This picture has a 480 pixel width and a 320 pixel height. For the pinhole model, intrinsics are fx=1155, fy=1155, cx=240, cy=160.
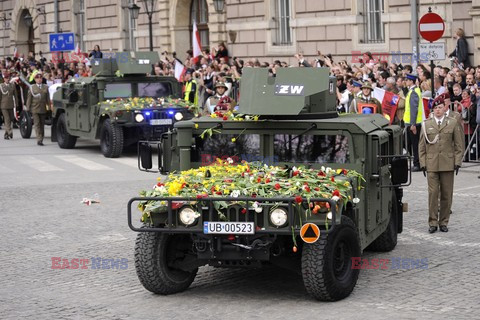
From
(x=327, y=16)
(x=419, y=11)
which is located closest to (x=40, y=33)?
(x=327, y=16)

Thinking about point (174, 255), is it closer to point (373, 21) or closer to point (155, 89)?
point (155, 89)

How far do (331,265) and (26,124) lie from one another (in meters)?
21.5

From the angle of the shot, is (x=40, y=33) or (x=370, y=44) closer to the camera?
(x=370, y=44)

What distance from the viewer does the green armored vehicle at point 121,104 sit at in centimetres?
2394

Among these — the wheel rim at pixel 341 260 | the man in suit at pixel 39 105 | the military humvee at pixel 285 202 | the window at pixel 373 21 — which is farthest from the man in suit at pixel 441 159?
the window at pixel 373 21

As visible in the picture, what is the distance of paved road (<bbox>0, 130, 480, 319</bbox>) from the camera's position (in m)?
9.60

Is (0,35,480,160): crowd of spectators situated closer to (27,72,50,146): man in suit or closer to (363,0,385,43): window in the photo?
(363,0,385,43): window

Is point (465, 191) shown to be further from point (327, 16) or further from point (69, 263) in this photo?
point (327, 16)

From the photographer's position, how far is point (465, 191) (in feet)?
56.3

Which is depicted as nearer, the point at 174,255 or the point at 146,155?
the point at 174,255

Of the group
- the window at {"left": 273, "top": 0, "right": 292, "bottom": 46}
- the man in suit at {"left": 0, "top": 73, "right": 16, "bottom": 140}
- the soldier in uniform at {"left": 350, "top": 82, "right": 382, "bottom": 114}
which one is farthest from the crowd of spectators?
the man in suit at {"left": 0, "top": 73, "right": 16, "bottom": 140}

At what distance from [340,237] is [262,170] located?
1223 mm

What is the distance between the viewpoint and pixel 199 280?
1095cm

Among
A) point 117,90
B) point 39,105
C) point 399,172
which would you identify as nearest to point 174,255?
point 399,172
